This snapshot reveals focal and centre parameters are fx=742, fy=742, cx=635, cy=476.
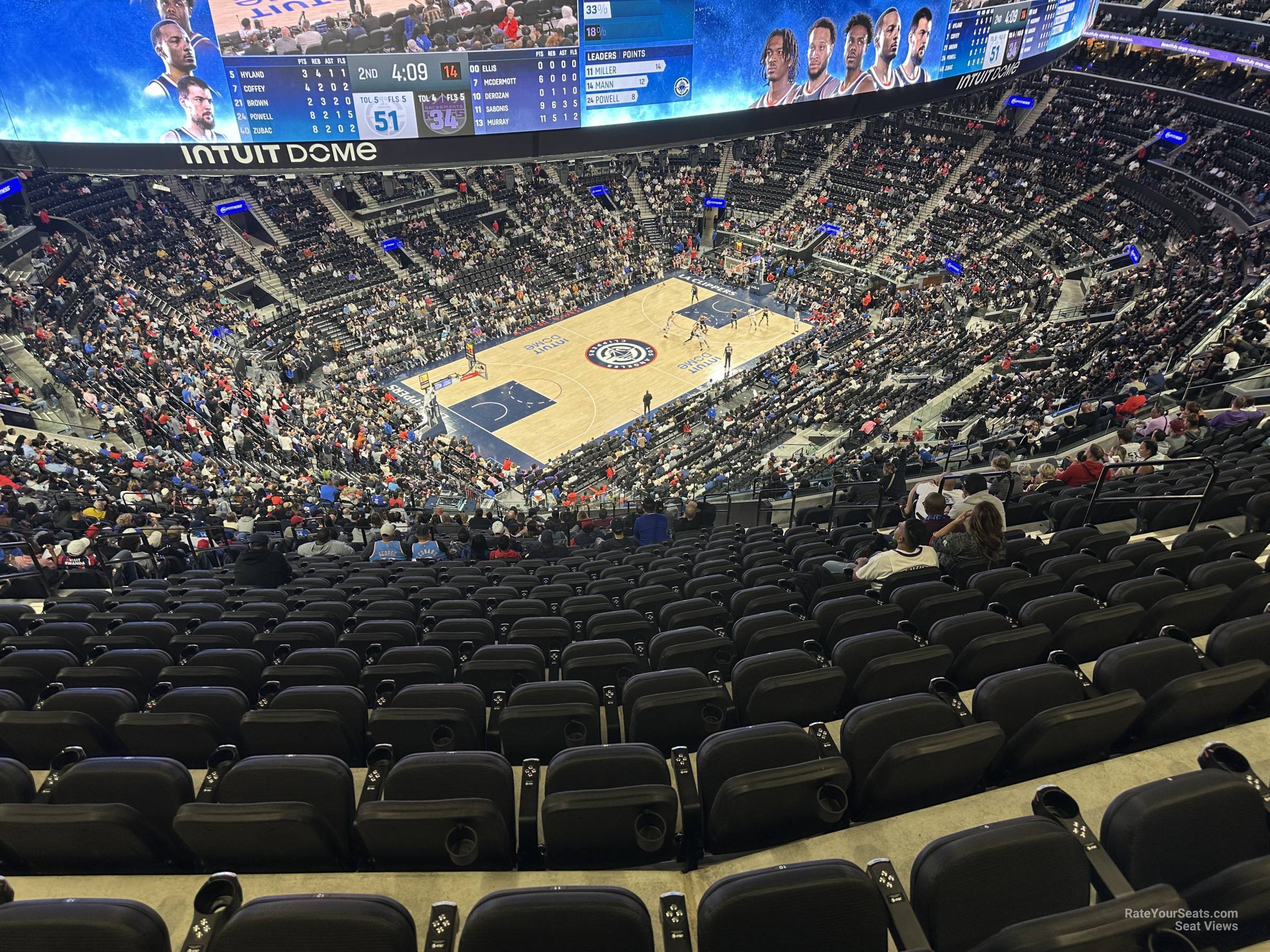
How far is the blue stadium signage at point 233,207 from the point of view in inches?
1453

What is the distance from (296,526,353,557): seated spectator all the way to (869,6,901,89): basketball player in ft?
99.0

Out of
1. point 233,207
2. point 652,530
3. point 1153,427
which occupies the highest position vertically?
point 233,207

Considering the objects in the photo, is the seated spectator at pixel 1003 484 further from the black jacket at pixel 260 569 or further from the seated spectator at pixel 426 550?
the black jacket at pixel 260 569

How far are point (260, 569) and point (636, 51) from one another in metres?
24.9

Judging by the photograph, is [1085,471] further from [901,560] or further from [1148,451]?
[901,560]

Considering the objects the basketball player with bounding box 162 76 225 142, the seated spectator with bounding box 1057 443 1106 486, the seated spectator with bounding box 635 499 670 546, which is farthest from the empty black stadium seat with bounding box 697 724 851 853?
the basketball player with bounding box 162 76 225 142

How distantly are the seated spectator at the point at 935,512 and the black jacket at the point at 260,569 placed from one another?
8.89 metres

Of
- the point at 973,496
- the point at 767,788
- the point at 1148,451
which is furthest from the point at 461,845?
the point at 1148,451

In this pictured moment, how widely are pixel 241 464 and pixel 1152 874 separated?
26.4 meters

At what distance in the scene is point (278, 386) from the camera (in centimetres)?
3098

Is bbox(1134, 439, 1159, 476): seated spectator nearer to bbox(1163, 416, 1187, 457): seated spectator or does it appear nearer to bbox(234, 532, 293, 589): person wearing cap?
bbox(1163, 416, 1187, 457): seated spectator

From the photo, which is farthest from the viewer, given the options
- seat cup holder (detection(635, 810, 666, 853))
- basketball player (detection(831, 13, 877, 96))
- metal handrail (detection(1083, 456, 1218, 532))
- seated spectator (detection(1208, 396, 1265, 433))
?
basketball player (detection(831, 13, 877, 96))

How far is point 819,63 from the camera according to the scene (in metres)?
30.6

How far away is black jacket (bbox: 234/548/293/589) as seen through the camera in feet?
35.0
